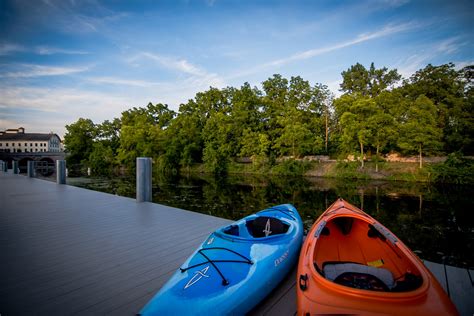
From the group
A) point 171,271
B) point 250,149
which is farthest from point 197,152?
point 171,271

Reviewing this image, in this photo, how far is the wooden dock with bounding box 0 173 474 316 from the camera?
Result: 5.81 ft

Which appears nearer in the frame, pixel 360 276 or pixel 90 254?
pixel 360 276

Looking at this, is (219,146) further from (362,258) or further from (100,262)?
(362,258)

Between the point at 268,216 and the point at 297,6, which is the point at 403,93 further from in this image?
the point at 268,216

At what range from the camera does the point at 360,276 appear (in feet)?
6.13

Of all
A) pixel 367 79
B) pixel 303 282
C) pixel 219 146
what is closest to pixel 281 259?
pixel 303 282

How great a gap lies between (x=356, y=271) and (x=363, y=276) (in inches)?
3.3

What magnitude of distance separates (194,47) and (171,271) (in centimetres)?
1600

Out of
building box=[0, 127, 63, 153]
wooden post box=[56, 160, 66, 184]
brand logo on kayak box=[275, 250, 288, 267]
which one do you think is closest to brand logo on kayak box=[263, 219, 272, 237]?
brand logo on kayak box=[275, 250, 288, 267]

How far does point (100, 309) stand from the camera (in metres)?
1.68

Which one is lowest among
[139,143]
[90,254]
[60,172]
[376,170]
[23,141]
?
[376,170]

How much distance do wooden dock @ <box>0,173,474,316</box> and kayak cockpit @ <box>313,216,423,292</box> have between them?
1.45 ft

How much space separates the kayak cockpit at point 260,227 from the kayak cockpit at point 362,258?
A: 563 millimetres

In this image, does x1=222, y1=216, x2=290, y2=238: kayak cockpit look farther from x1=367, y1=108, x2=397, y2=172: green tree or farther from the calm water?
x1=367, y1=108, x2=397, y2=172: green tree
